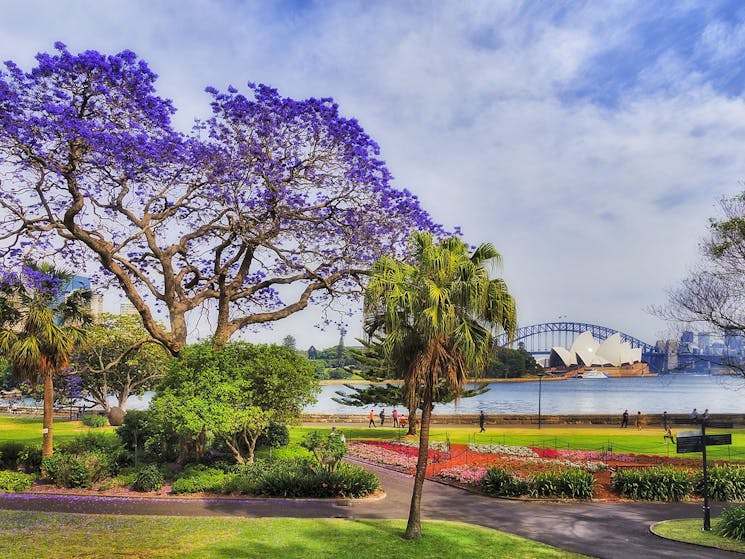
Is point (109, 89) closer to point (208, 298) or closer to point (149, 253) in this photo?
point (149, 253)

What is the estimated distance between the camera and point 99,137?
17.9 metres

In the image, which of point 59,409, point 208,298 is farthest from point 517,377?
point 208,298

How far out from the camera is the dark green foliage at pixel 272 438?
82.3ft

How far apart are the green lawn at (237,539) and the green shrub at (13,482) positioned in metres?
3.98

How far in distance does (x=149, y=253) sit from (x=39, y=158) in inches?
230

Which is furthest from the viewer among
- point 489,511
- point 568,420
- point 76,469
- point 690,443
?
point 568,420

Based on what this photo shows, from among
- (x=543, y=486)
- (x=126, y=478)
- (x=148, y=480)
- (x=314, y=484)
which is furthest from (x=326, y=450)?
(x=543, y=486)

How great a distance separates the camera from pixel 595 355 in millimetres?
145625

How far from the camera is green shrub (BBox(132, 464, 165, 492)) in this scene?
61.9ft

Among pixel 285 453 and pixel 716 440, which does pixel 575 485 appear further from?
pixel 285 453

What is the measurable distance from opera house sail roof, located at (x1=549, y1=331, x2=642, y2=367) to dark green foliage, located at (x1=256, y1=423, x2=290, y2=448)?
128 metres

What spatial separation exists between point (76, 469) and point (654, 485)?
60.4ft

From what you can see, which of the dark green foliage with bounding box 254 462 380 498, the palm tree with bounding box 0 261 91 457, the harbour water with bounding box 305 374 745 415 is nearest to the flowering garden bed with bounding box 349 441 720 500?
the dark green foliage with bounding box 254 462 380 498

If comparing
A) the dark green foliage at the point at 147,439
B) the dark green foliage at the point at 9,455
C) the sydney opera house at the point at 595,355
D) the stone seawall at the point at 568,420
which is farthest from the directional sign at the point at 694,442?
the sydney opera house at the point at 595,355
